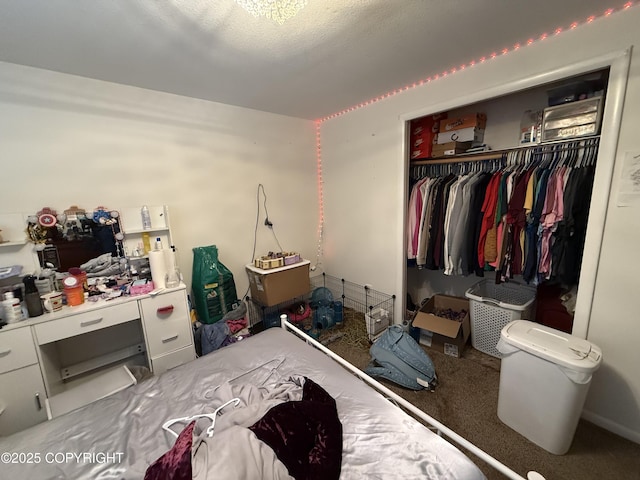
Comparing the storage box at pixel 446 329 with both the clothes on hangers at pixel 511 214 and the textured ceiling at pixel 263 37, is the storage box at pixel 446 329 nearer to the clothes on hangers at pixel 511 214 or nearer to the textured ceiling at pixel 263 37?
the clothes on hangers at pixel 511 214

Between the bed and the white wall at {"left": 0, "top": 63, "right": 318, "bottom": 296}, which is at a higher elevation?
the white wall at {"left": 0, "top": 63, "right": 318, "bottom": 296}

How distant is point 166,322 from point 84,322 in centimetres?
48

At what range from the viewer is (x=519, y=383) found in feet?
5.38

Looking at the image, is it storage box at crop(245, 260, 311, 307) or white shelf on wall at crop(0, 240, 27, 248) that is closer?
white shelf on wall at crop(0, 240, 27, 248)

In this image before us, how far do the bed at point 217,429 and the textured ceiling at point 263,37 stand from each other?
185 centimetres

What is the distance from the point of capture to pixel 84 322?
5.79 feet

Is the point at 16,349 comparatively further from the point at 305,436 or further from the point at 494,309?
the point at 494,309

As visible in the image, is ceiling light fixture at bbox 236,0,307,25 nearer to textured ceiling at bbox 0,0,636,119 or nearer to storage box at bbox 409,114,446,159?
textured ceiling at bbox 0,0,636,119

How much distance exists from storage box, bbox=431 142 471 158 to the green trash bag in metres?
2.35

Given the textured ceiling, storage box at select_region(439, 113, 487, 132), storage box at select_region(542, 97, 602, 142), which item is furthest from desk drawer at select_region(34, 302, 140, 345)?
storage box at select_region(542, 97, 602, 142)

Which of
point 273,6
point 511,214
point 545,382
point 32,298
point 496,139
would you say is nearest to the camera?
point 273,6

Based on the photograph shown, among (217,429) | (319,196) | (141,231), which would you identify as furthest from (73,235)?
(319,196)

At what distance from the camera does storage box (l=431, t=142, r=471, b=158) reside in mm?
2461

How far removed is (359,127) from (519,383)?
2578mm
